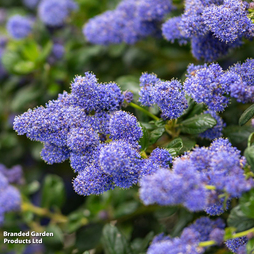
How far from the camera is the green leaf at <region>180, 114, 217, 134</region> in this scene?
1.61 m

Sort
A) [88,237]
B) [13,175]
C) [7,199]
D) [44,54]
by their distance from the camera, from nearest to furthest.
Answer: [7,199], [88,237], [13,175], [44,54]

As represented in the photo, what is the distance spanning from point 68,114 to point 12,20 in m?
1.64

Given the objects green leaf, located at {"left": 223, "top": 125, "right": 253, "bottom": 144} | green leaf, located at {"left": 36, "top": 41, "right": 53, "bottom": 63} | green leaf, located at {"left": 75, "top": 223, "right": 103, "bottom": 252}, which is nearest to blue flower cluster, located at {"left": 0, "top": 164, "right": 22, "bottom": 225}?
green leaf, located at {"left": 75, "top": 223, "right": 103, "bottom": 252}

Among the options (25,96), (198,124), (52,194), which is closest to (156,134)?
(198,124)

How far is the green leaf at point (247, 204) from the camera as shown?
1.23 metres

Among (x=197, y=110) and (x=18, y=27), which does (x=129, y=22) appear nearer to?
(x=197, y=110)

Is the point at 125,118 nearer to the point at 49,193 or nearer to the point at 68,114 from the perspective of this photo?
the point at 68,114

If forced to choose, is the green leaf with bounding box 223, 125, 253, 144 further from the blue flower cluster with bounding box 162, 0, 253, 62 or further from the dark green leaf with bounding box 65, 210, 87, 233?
the dark green leaf with bounding box 65, 210, 87, 233

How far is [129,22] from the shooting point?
2.33 metres

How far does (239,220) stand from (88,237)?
1.30 metres

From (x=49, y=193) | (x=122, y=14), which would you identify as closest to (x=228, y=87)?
(x=122, y=14)

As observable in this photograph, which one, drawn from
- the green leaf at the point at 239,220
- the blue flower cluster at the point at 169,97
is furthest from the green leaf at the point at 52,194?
the green leaf at the point at 239,220

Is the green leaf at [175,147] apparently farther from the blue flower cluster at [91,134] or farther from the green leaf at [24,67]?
the green leaf at [24,67]

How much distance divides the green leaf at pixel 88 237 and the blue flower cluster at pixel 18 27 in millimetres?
1684
